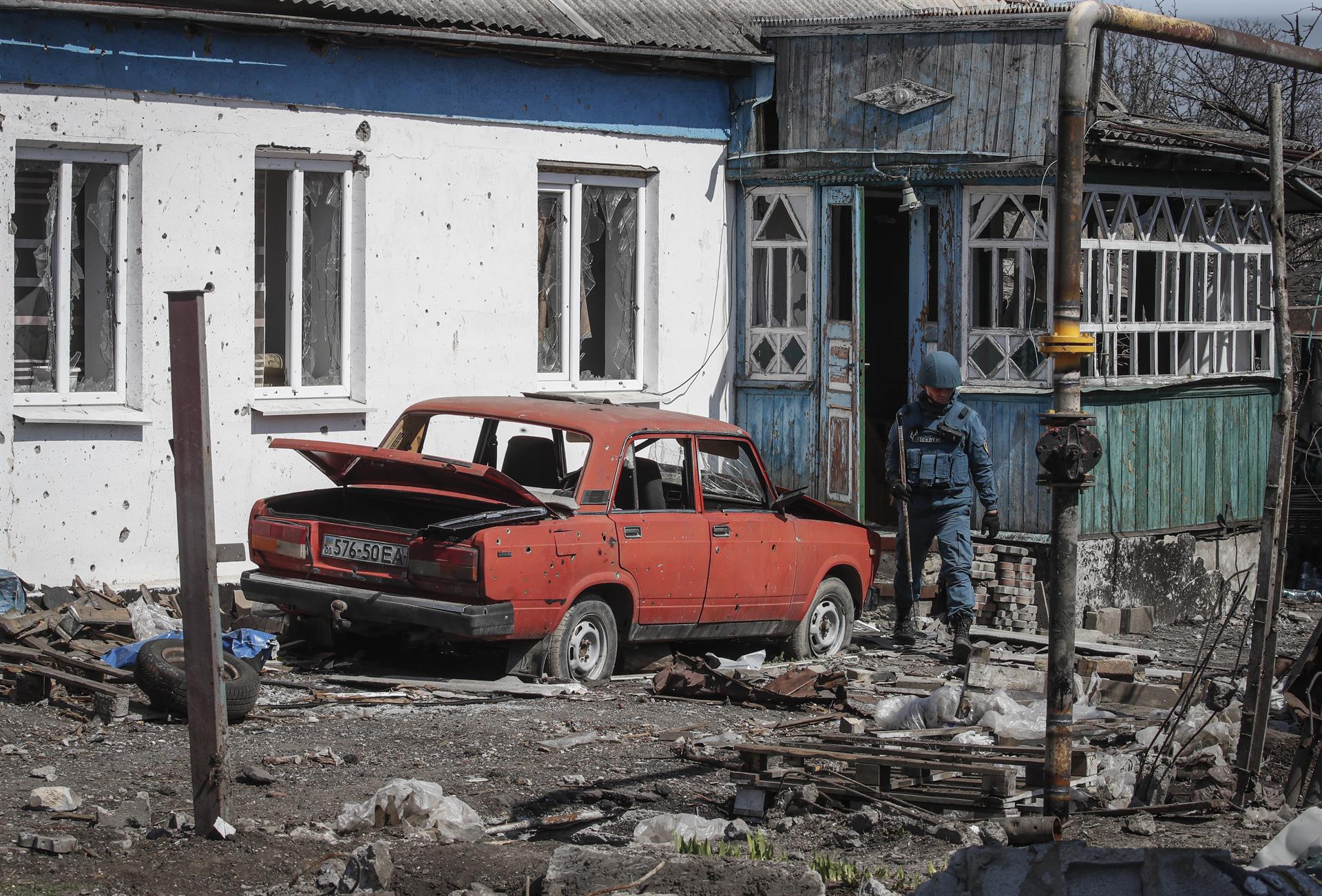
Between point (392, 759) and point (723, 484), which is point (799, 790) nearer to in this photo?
point (392, 759)

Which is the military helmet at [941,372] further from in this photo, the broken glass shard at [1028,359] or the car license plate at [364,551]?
the car license plate at [364,551]

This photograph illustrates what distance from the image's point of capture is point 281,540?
9.49 m

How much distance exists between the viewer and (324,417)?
40.4ft

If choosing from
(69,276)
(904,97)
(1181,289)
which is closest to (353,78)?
(69,276)

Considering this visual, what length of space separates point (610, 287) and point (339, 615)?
604 cm

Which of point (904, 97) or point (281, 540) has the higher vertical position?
point (904, 97)

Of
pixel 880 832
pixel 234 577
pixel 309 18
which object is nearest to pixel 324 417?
pixel 234 577

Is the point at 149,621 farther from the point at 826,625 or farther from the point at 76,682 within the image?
the point at 826,625

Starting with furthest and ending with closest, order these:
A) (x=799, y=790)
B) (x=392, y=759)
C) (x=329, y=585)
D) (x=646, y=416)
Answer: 1. (x=646, y=416)
2. (x=329, y=585)
3. (x=392, y=759)
4. (x=799, y=790)

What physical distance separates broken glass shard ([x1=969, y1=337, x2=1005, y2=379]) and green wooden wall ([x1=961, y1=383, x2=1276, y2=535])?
0.23 m

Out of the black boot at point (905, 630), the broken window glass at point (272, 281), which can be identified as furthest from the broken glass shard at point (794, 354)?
the broken window glass at point (272, 281)

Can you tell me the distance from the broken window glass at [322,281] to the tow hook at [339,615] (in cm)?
369

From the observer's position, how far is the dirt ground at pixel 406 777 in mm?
5941

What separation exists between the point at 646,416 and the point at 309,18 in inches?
160
